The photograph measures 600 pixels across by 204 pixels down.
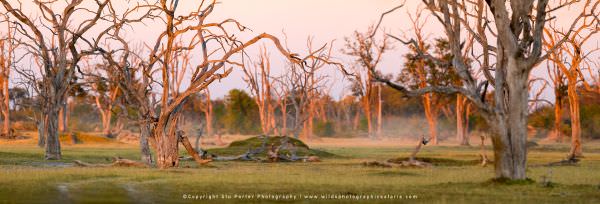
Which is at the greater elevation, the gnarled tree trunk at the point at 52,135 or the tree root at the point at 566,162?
the gnarled tree trunk at the point at 52,135

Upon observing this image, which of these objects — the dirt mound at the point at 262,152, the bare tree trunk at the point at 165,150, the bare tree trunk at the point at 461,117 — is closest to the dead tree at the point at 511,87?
the bare tree trunk at the point at 165,150

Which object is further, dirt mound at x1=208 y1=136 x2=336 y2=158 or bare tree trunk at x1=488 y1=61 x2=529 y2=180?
dirt mound at x1=208 y1=136 x2=336 y2=158

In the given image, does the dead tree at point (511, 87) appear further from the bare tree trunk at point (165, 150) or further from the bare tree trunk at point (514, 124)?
the bare tree trunk at point (165, 150)

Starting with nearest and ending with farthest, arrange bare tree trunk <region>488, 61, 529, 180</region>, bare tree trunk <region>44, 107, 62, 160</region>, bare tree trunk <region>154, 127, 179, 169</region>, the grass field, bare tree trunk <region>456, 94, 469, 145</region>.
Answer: the grass field → bare tree trunk <region>488, 61, 529, 180</region> → bare tree trunk <region>154, 127, 179, 169</region> → bare tree trunk <region>44, 107, 62, 160</region> → bare tree trunk <region>456, 94, 469, 145</region>

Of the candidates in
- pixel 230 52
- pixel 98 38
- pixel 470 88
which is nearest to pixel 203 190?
pixel 470 88

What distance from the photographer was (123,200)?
49.5 ft

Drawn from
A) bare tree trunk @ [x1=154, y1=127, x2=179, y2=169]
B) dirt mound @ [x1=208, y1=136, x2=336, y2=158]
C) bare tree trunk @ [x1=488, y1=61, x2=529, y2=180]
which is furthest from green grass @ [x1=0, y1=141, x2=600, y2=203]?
dirt mound @ [x1=208, y1=136, x2=336, y2=158]

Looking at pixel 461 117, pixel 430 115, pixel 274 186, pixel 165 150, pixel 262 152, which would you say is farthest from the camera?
pixel 430 115

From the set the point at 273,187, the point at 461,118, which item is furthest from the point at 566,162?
the point at 461,118

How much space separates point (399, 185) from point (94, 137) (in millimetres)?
47221

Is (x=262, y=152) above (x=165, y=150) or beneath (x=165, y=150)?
beneath

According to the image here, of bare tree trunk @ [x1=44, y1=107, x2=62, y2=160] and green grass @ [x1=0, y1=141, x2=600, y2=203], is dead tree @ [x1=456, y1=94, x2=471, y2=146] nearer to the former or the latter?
bare tree trunk @ [x1=44, y1=107, x2=62, y2=160]

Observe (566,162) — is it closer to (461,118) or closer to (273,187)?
(273,187)

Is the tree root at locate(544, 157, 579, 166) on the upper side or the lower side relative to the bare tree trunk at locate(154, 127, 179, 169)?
lower
